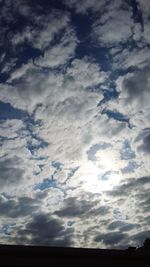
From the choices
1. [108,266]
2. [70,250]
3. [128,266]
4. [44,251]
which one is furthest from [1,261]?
[128,266]

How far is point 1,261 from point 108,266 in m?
7.06

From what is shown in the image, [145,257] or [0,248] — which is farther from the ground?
[0,248]

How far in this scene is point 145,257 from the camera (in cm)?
2273

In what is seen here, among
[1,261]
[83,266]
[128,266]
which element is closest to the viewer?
[1,261]

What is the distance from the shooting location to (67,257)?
2038 centimetres

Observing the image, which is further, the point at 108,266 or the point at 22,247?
the point at 108,266

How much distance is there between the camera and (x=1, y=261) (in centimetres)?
1877

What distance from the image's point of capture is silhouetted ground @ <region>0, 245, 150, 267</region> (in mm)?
19016

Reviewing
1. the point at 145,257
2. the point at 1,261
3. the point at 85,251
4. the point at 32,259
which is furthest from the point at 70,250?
the point at 145,257

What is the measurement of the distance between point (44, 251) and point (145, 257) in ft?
25.1

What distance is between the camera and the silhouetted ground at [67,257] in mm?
19016

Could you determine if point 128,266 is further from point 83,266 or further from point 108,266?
point 83,266

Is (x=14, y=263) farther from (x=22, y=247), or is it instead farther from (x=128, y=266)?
(x=128, y=266)

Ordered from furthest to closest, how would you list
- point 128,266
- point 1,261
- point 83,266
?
point 128,266 → point 83,266 → point 1,261
